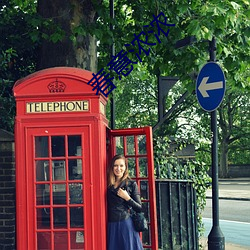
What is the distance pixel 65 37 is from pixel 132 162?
2.34m

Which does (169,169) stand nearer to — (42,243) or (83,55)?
(83,55)

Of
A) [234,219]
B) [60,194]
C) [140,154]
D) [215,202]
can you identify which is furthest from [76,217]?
[234,219]

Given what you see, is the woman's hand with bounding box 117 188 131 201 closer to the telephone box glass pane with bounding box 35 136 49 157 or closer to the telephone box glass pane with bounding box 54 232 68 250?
the telephone box glass pane with bounding box 54 232 68 250

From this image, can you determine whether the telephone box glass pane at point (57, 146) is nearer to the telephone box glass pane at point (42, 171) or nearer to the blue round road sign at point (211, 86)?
the telephone box glass pane at point (42, 171)

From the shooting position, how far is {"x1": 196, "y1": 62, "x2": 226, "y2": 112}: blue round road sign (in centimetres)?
770

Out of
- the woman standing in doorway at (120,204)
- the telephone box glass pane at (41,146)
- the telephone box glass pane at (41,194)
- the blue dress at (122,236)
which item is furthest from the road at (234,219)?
the telephone box glass pane at (41,146)

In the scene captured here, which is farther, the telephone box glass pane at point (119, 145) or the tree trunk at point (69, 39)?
the tree trunk at point (69, 39)

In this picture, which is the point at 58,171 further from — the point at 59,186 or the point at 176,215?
the point at 176,215

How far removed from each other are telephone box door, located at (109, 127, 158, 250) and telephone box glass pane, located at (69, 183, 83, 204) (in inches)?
34.7

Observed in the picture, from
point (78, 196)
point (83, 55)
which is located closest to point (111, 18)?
point (83, 55)

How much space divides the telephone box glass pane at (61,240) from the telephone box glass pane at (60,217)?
0.30ft

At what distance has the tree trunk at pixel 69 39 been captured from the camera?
8.19 m

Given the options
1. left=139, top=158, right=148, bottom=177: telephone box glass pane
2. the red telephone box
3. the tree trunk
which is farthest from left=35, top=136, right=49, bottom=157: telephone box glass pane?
the tree trunk

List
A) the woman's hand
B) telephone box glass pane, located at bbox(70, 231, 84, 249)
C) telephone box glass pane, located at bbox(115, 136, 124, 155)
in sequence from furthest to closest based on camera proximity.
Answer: telephone box glass pane, located at bbox(115, 136, 124, 155) → the woman's hand → telephone box glass pane, located at bbox(70, 231, 84, 249)
